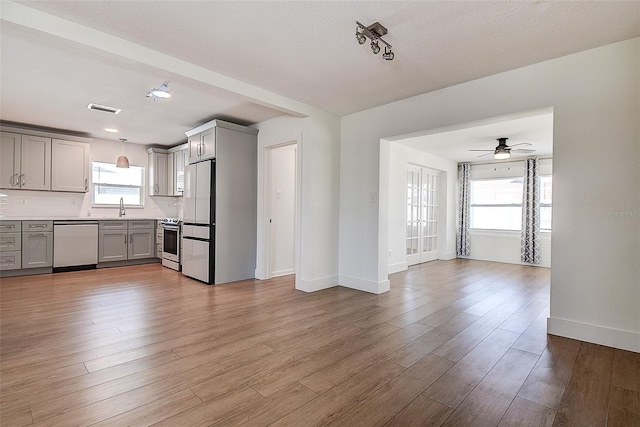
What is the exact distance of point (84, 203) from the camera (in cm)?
605

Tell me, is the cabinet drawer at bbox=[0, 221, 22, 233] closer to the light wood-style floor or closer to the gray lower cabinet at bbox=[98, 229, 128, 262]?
the gray lower cabinet at bbox=[98, 229, 128, 262]

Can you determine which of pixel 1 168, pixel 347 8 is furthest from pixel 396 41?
pixel 1 168

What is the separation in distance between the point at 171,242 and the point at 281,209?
2.25 metres

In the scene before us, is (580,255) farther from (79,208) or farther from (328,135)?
(79,208)

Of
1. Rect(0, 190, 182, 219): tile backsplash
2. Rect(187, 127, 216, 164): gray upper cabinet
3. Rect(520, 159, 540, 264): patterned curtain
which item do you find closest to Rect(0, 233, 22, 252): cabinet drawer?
Rect(0, 190, 182, 219): tile backsplash

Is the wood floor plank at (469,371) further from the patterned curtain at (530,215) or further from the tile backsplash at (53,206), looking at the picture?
the tile backsplash at (53,206)

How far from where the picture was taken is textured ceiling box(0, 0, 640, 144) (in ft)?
7.02

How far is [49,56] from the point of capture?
9.37 feet

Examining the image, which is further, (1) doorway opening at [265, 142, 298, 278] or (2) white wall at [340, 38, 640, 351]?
(1) doorway opening at [265, 142, 298, 278]

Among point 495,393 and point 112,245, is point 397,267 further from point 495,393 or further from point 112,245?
point 112,245

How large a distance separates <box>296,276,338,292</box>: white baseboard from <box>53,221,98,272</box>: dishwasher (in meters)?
4.03

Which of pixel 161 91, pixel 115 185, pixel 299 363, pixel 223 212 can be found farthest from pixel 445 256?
pixel 115 185

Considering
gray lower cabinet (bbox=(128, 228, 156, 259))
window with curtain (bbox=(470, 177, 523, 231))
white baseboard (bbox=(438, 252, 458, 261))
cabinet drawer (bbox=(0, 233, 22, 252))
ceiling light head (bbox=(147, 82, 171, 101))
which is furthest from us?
white baseboard (bbox=(438, 252, 458, 261))

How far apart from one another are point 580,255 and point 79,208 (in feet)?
25.3
